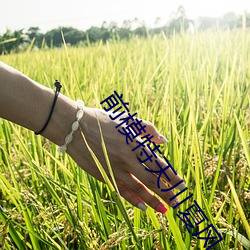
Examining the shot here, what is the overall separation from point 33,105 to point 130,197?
259mm

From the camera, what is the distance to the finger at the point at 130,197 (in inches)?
29.2

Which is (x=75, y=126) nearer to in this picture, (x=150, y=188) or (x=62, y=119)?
(x=62, y=119)

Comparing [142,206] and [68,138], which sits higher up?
[68,138]

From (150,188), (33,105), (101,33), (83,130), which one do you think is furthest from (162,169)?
(101,33)

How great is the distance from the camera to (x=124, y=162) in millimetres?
743

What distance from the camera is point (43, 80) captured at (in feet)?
7.38

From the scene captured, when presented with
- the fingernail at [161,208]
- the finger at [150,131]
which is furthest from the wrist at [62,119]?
the fingernail at [161,208]

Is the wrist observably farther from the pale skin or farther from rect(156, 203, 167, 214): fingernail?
rect(156, 203, 167, 214): fingernail

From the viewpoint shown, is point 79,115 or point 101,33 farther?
point 101,33

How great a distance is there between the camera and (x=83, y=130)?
773 millimetres

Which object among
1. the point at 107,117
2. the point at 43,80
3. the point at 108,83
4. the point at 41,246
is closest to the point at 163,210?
the point at 107,117

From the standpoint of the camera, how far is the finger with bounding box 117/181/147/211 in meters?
0.74

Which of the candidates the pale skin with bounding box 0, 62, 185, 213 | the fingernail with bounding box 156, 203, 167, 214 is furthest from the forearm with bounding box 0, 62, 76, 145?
the fingernail with bounding box 156, 203, 167, 214

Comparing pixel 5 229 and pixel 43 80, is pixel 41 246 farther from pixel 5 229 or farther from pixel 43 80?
pixel 43 80
